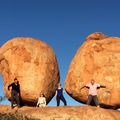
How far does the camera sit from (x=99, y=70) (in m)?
21.3

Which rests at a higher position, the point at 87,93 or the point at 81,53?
the point at 81,53

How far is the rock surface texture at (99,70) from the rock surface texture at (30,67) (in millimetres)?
1202

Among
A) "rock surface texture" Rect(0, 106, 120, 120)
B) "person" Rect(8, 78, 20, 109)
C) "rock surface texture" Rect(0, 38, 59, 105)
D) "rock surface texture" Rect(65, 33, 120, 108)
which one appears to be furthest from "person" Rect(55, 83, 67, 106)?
"person" Rect(8, 78, 20, 109)

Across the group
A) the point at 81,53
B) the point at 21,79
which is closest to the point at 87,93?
the point at 81,53

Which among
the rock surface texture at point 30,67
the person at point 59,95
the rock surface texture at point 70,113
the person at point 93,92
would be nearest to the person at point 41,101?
the rock surface texture at point 30,67

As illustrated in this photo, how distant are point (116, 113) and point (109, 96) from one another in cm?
123

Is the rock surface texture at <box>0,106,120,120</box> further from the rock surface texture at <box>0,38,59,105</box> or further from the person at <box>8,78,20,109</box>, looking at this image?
the rock surface texture at <box>0,38,59,105</box>

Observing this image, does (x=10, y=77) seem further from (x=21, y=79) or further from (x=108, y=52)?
(x=108, y=52)

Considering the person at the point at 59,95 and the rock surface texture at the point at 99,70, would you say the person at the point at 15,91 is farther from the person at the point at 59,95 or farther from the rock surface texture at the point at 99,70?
the rock surface texture at the point at 99,70

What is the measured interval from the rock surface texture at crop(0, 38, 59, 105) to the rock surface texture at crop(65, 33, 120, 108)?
3.94 feet

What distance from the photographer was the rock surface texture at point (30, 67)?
21.8 meters

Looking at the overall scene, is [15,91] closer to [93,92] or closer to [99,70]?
[93,92]

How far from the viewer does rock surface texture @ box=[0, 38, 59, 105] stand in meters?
21.8

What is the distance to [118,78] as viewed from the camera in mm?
20797
